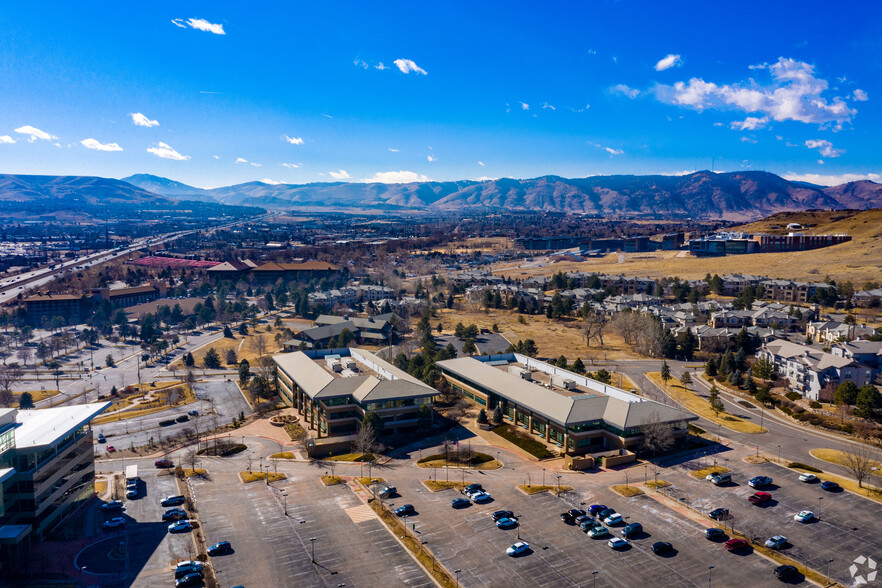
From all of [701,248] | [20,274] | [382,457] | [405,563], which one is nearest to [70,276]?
[20,274]

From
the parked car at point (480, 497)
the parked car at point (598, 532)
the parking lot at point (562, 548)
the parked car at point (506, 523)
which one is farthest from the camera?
the parked car at point (480, 497)

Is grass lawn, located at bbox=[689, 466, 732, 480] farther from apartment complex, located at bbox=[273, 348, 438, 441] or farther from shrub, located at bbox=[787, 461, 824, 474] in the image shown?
apartment complex, located at bbox=[273, 348, 438, 441]

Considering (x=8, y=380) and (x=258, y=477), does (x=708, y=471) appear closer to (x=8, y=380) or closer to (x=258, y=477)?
(x=258, y=477)

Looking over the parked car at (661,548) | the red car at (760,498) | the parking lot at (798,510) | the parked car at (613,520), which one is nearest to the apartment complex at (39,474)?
the parked car at (613,520)

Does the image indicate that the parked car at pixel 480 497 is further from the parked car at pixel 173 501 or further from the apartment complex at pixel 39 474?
the apartment complex at pixel 39 474

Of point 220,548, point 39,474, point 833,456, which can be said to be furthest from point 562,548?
point 39,474
